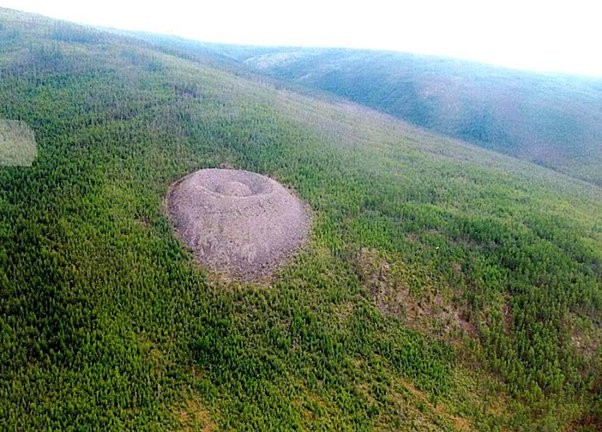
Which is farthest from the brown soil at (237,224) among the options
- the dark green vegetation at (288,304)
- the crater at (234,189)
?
the dark green vegetation at (288,304)

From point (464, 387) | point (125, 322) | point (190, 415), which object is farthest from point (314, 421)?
point (125, 322)

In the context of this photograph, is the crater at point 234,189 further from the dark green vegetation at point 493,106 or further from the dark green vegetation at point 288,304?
the dark green vegetation at point 493,106

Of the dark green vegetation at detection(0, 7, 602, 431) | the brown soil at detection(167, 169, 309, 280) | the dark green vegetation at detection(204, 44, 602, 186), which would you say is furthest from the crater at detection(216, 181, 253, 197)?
the dark green vegetation at detection(204, 44, 602, 186)

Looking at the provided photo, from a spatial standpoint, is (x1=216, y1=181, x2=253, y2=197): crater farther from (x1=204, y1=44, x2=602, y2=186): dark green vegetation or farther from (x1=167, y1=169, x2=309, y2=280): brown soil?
(x1=204, y1=44, x2=602, y2=186): dark green vegetation

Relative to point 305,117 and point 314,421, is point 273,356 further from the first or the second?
point 305,117

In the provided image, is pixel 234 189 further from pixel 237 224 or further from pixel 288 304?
pixel 288 304

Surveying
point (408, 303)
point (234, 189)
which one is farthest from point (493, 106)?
point (408, 303)
